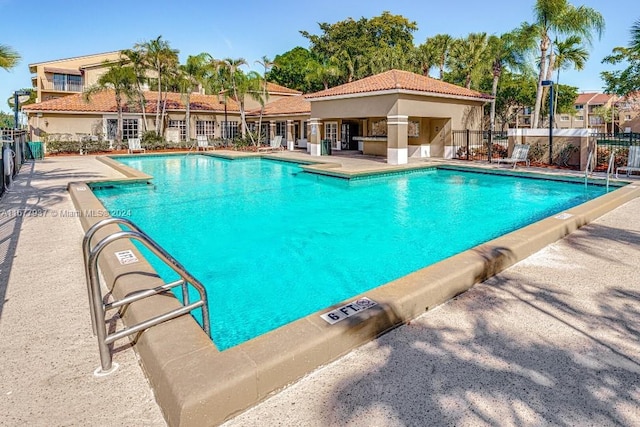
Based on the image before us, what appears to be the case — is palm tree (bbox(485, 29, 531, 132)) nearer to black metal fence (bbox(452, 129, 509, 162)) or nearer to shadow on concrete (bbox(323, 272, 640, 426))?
black metal fence (bbox(452, 129, 509, 162))

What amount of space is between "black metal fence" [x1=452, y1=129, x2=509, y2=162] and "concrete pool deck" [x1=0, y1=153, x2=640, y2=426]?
1815 cm

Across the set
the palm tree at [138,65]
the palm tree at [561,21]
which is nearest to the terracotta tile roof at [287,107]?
the palm tree at [138,65]

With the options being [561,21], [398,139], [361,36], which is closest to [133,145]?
[398,139]

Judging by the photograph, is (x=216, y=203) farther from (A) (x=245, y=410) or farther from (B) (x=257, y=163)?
(B) (x=257, y=163)

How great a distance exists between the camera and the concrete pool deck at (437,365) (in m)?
2.65

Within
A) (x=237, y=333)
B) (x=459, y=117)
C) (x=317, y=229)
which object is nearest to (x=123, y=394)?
(x=237, y=333)

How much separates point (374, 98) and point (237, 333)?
715 inches

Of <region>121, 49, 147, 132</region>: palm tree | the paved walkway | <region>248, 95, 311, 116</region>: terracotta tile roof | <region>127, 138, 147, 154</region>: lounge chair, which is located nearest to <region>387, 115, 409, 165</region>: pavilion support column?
<region>248, 95, 311, 116</region>: terracotta tile roof

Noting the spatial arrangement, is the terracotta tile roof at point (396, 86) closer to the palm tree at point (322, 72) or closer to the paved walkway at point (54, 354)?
the palm tree at point (322, 72)

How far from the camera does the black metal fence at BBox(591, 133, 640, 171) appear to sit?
15797mm

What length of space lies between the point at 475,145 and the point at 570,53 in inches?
362

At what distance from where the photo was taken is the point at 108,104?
30.7 metres

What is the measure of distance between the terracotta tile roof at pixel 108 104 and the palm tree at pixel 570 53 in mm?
23461

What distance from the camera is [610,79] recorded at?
34.6 m
